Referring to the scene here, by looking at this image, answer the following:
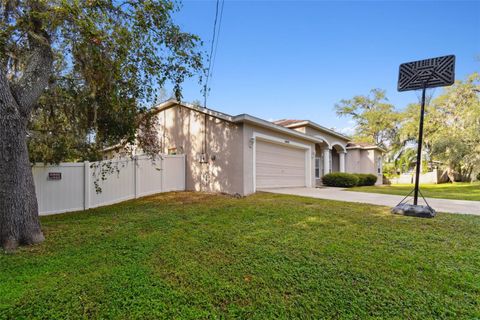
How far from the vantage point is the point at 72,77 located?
6.54 metres

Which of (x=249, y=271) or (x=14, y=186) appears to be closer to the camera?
(x=249, y=271)

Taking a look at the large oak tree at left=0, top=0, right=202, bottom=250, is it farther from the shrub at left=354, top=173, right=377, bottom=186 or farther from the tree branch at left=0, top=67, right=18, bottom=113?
the shrub at left=354, top=173, right=377, bottom=186

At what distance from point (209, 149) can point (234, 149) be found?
4.58 feet

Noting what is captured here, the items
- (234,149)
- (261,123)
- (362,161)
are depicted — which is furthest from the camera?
(362,161)

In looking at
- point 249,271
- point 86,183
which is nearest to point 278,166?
point 86,183

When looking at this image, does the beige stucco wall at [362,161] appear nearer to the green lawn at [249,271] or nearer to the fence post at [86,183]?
the green lawn at [249,271]

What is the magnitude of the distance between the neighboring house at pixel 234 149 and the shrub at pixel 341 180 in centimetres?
219

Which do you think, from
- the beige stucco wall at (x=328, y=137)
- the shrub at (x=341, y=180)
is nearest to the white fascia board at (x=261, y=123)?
the beige stucco wall at (x=328, y=137)

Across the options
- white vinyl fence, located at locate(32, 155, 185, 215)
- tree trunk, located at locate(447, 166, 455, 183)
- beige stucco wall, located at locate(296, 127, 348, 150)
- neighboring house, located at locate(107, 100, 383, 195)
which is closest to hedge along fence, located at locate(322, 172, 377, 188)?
neighboring house, located at locate(107, 100, 383, 195)

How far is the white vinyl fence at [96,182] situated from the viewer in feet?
22.1

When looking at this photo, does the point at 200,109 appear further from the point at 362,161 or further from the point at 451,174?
the point at 451,174

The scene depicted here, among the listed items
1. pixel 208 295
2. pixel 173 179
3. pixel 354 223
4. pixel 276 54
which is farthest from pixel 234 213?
pixel 276 54

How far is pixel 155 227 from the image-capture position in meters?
5.18

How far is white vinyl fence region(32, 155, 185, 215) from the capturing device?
22.1 ft
